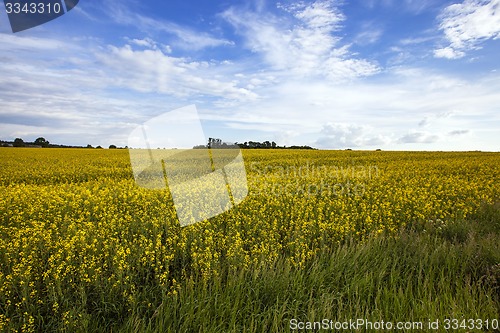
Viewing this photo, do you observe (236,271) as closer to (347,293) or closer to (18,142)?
(347,293)

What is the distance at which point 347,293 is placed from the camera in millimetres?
4164

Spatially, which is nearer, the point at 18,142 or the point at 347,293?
the point at 347,293

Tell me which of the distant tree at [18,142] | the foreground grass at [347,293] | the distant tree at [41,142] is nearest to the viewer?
the foreground grass at [347,293]

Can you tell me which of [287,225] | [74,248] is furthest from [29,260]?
[287,225]

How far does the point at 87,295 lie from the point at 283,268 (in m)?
2.74

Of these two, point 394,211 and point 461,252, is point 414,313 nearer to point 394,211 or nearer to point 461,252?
point 461,252

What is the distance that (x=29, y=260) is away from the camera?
15.0ft

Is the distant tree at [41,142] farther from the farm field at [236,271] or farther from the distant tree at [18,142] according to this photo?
the farm field at [236,271]

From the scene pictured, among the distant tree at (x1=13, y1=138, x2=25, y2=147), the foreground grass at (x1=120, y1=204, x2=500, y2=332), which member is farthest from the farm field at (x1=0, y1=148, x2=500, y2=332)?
the distant tree at (x1=13, y1=138, x2=25, y2=147)

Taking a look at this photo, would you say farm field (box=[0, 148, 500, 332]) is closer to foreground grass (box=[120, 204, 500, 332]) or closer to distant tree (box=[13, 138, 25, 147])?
foreground grass (box=[120, 204, 500, 332])

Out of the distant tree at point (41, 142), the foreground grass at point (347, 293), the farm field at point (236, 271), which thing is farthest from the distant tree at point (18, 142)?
the foreground grass at point (347, 293)

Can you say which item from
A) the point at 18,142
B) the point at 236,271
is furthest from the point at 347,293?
the point at 18,142

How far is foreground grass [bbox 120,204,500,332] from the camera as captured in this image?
355 cm

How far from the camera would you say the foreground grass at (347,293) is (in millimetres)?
3555
